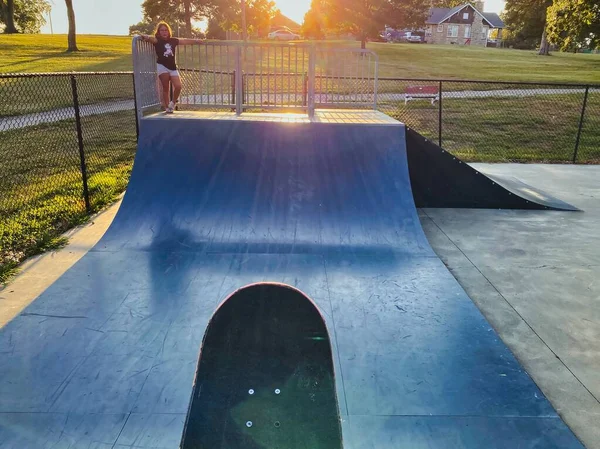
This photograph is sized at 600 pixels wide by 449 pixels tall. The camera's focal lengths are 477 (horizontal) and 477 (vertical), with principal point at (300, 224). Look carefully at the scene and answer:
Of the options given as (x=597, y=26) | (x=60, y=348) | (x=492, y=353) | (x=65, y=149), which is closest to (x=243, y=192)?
(x=60, y=348)

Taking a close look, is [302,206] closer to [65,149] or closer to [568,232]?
[568,232]

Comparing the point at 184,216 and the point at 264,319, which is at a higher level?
the point at 264,319

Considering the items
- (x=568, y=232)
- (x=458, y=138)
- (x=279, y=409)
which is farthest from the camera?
(x=458, y=138)

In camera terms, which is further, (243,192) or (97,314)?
(243,192)

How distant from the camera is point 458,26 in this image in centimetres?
8425

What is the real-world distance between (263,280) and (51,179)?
6309 mm

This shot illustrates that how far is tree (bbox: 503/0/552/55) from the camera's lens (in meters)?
51.1

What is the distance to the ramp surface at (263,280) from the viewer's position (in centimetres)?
292

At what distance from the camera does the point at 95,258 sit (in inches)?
204

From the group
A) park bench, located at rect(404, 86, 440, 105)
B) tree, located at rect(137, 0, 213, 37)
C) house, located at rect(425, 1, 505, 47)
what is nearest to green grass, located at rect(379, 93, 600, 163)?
park bench, located at rect(404, 86, 440, 105)

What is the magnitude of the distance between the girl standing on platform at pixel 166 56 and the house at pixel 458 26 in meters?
85.0

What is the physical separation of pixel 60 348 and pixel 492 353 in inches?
129

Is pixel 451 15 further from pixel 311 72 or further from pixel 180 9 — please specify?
pixel 311 72

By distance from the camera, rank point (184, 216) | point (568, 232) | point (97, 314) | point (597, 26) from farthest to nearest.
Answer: point (597, 26)
point (568, 232)
point (184, 216)
point (97, 314)
